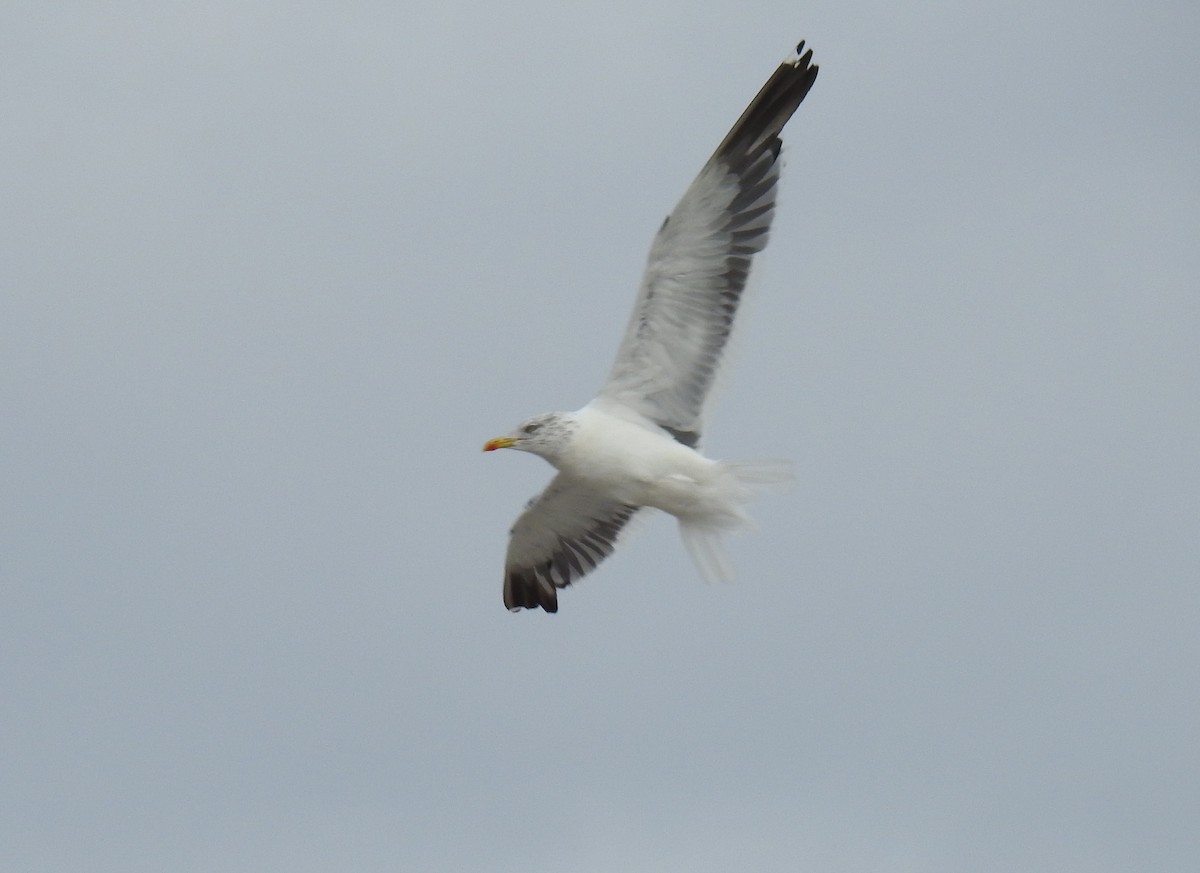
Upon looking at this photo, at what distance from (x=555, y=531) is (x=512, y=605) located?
90 centimetres

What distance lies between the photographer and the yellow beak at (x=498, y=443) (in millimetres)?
14680

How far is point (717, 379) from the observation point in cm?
1469

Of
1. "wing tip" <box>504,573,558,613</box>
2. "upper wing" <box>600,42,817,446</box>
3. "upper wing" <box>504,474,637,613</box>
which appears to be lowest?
"wing tip" <box>504,573,558,613</box>

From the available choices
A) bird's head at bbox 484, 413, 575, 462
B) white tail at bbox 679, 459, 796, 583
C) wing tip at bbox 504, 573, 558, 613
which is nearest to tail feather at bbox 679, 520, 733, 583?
white tail at bbox 679, 459, 796, 583

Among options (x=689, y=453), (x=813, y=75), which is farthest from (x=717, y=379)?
(x=813, y=75)

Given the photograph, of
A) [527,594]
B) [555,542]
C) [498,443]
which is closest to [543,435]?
[498,443]

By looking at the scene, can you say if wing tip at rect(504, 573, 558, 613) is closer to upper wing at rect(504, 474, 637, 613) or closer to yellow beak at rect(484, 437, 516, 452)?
upper wing at rect(504, 474, 637, 613)

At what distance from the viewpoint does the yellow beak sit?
578 inches

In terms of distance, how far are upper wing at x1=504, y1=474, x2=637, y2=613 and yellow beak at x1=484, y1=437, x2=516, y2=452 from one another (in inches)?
37.5

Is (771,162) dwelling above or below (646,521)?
above

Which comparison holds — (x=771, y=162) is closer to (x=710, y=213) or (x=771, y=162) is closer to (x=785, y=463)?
(x=710, y=213)

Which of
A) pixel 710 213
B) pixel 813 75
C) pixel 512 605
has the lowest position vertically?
pixel 512 605

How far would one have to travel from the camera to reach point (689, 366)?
48.0 feet

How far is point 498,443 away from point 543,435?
394mm
